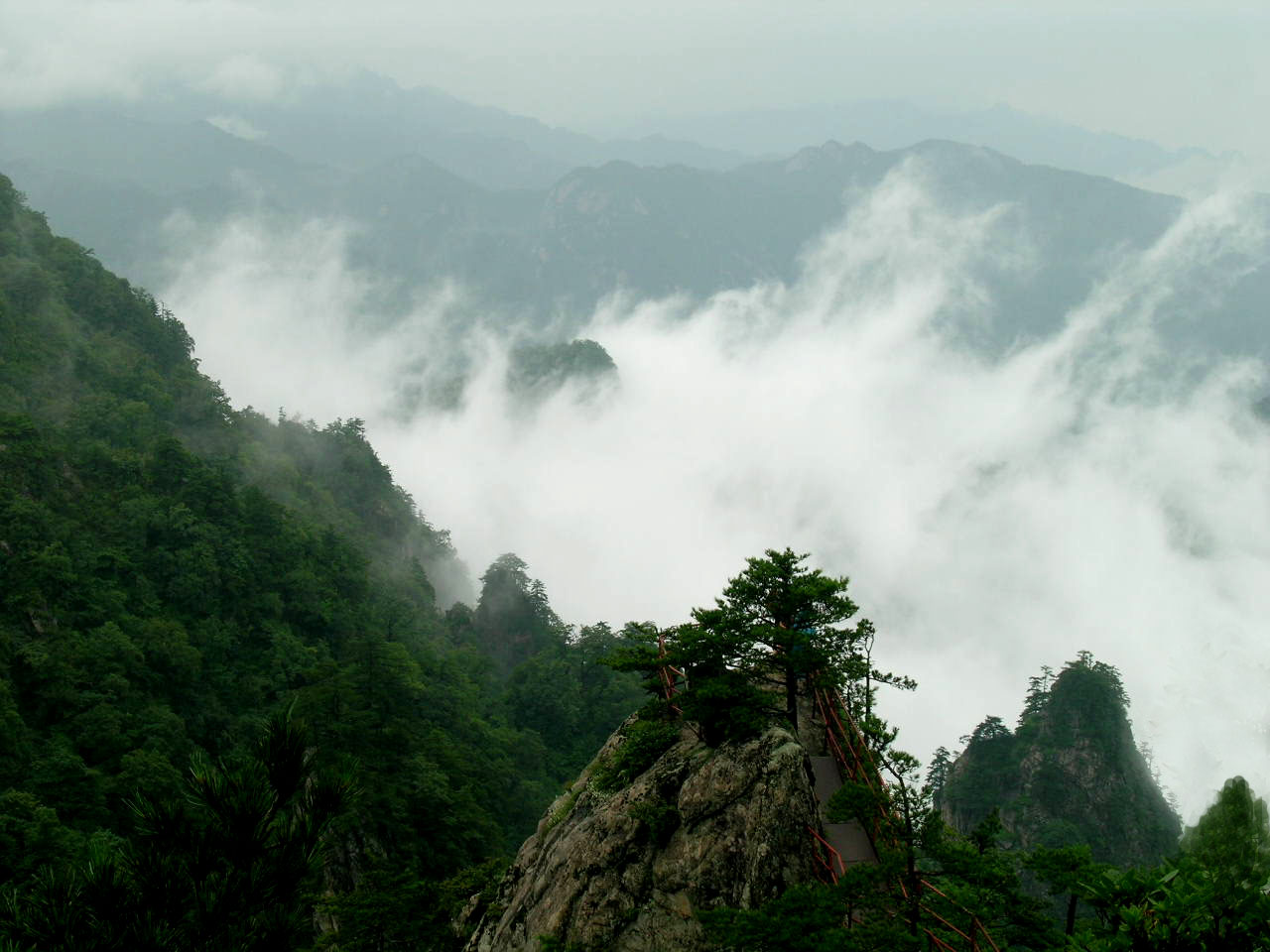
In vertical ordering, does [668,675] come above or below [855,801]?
above

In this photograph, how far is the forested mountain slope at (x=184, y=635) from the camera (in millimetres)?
23578

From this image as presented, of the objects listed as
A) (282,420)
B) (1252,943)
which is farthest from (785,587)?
(282,420)

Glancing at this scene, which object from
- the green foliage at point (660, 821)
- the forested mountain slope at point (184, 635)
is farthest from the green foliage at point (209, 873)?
the green foliage at point (660, 821)

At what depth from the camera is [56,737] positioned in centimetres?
2288

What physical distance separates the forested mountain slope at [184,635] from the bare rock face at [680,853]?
13.8ft

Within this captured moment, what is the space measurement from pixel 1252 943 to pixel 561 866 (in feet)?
29.6

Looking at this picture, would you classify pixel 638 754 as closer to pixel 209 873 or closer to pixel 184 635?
pixel 209 873

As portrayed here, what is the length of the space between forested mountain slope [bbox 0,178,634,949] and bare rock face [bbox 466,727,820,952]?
4216mm

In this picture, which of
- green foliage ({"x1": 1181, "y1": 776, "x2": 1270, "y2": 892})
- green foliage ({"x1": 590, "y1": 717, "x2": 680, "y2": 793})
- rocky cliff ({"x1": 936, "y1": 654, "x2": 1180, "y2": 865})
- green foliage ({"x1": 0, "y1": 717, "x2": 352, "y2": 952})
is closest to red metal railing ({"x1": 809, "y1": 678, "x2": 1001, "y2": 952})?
green foliage ({"x1": 590, "y1": 717, "x2": 680, "y2": 793})

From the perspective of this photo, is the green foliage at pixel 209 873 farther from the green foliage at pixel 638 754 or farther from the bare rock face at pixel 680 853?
the green foliage at pixel 638 754

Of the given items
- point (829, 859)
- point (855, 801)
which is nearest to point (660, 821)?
point (829, 859)

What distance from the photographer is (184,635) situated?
2927 cm

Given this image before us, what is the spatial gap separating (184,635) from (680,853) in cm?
2334

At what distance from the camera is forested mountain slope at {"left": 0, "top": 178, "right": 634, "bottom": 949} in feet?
77.4
